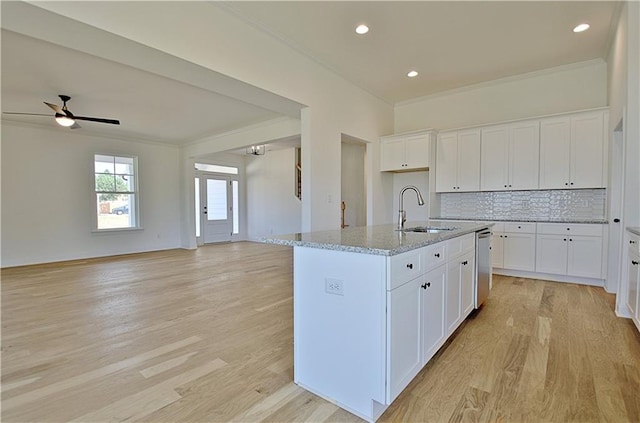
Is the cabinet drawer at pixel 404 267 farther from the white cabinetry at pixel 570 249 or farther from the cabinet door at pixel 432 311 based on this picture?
the white cabinetry at pixel 570 249

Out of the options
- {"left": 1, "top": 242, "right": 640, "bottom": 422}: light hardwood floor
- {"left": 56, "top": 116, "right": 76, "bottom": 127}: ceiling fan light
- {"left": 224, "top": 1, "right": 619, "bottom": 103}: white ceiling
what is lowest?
{"left": 1, "top": 242, "right": 640, "bottom": 422}: light hardwood floor

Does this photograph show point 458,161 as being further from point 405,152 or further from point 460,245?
point 460,245

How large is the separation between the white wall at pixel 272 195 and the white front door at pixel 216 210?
0.63 m

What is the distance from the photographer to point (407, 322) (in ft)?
5.65

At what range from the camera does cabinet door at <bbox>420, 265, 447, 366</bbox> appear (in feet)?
6.34

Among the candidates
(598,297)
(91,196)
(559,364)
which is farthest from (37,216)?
(598,297)

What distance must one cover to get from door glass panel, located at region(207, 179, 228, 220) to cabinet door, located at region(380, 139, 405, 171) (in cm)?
528

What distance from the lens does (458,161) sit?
5.18m

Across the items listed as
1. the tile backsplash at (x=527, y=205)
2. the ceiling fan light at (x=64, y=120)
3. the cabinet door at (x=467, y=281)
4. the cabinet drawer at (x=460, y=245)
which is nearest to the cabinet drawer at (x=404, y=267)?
the cabinet drawer at (x=460, y=245)

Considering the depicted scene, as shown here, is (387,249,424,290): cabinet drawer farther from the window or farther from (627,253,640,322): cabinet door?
the window

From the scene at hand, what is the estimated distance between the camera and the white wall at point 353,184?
272 inches

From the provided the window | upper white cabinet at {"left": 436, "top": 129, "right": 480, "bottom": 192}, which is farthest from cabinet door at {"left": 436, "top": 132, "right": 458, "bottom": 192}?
the window

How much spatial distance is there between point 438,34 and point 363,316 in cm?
342

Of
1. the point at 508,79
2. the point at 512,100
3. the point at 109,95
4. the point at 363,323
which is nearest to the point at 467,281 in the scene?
the point at 363,323
